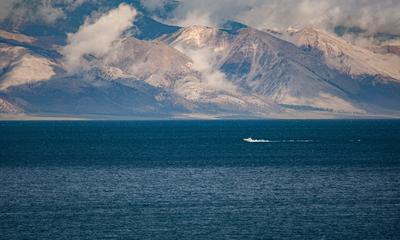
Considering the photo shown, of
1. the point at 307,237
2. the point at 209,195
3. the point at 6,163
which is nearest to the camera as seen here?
the point at 307,237

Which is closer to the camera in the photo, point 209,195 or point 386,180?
point 209,195

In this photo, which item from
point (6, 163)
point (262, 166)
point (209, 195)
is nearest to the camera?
point (209, 195)

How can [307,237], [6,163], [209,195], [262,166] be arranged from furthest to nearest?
[6,163]
[262,166]
[209,195]
[307,237]

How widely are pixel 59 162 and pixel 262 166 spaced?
43587 millimetres

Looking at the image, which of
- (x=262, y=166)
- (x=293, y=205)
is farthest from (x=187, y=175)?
(x=293, y=205)

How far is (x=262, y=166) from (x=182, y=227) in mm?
73345

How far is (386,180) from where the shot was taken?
436 feet

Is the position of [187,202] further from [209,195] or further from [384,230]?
[384,230]

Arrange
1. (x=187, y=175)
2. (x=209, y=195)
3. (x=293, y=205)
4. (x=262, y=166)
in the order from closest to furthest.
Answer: (x=293, y=205) → (x=209, y=195) → (x=187, y=175) → (x=262, y=166)

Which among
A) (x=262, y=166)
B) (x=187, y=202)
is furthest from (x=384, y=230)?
(x=262, y=166)

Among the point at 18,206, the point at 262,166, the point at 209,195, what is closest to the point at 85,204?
the point at 18,206

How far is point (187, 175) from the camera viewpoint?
Answer: 147m

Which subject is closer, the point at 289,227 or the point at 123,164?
the point at 289,227

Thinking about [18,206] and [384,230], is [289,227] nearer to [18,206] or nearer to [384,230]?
[384,230]
